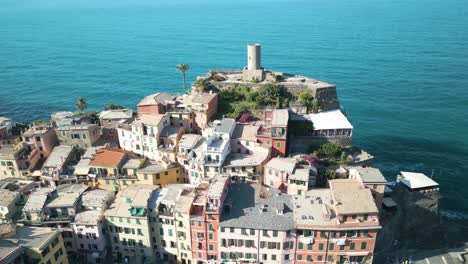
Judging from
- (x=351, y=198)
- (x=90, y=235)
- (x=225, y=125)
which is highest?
(x=225, y=125)

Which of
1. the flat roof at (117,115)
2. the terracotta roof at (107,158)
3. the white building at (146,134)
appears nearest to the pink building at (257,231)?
the white building at (146,134)

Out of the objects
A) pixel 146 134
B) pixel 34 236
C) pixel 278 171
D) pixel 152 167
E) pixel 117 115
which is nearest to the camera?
pixel 34 236

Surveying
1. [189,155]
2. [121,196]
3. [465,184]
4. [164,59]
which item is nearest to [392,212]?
[465,184]

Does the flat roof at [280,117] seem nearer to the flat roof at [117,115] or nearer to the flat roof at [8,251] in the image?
the flat roof at [117,115]

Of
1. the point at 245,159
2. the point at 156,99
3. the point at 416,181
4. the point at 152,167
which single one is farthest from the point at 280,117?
the point at 416,181

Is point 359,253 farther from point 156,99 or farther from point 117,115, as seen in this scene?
point 117,115

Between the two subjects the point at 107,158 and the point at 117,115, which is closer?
the point at 107,158

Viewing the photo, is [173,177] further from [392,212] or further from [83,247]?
[392,212]
